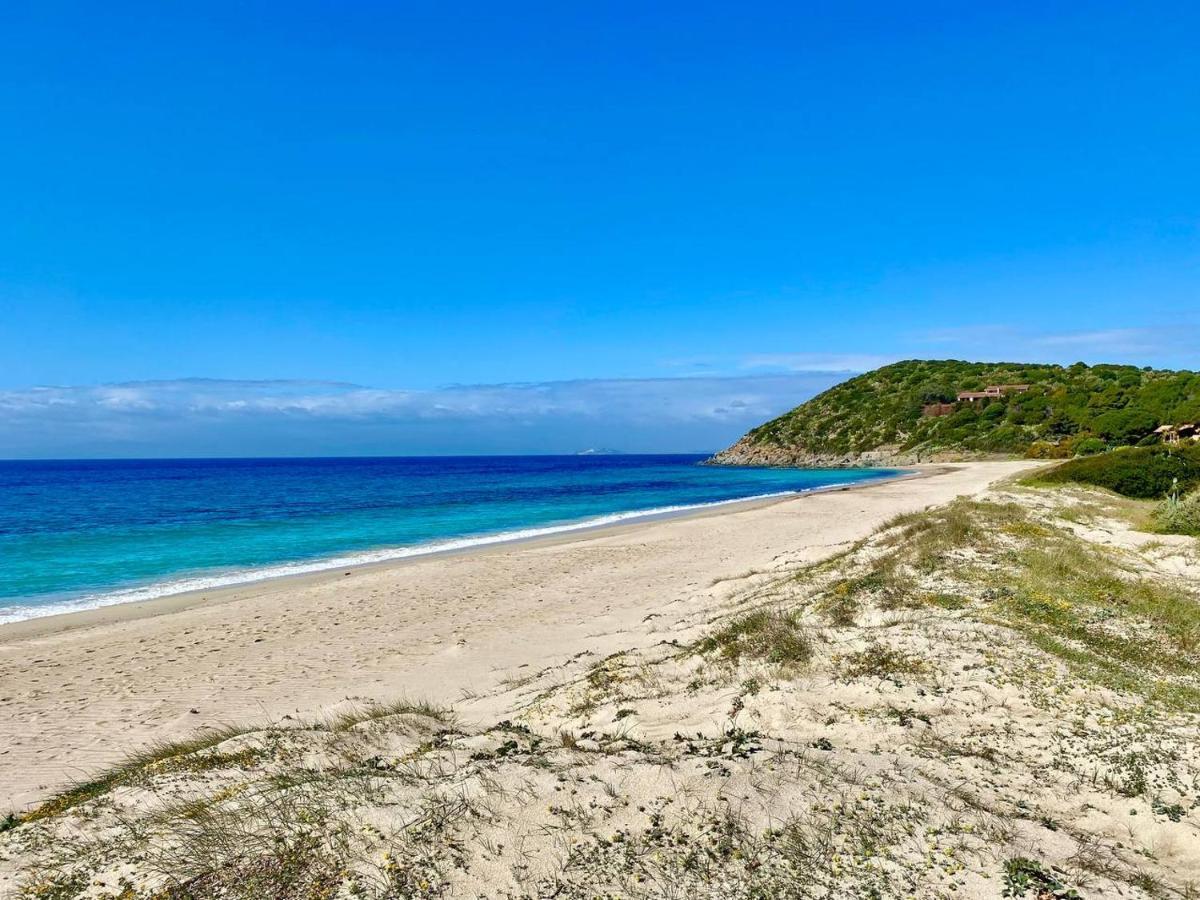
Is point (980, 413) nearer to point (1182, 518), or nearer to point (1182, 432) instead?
point (1182, 432)

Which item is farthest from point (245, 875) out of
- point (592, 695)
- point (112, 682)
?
point (112, 682)

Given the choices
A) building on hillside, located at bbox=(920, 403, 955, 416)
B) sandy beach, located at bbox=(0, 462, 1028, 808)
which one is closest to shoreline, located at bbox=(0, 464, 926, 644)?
sandy beach, located at bbox=(0, 462, 1028, 808)

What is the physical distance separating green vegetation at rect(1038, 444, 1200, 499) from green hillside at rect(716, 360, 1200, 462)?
3210 cm

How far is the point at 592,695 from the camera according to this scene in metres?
7.86

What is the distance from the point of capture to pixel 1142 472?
2486cm

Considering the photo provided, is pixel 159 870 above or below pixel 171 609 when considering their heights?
above

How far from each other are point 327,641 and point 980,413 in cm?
9815

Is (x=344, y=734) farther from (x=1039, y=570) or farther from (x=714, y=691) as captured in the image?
(x=1039, y=570)

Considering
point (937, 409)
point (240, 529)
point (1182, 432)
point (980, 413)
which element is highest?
point (937, 409)

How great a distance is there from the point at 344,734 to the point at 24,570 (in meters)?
24.4

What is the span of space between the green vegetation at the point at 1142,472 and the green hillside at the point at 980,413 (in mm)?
32104

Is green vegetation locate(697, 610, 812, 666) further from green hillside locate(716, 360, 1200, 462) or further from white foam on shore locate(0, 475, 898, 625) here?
green hillside locate(716, 360, 1200, 462)

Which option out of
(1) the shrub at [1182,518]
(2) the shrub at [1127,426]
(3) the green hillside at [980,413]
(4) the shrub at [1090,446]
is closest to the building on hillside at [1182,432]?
(3) the green hillside at [980,413]

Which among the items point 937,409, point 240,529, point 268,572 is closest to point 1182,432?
point 937,409
